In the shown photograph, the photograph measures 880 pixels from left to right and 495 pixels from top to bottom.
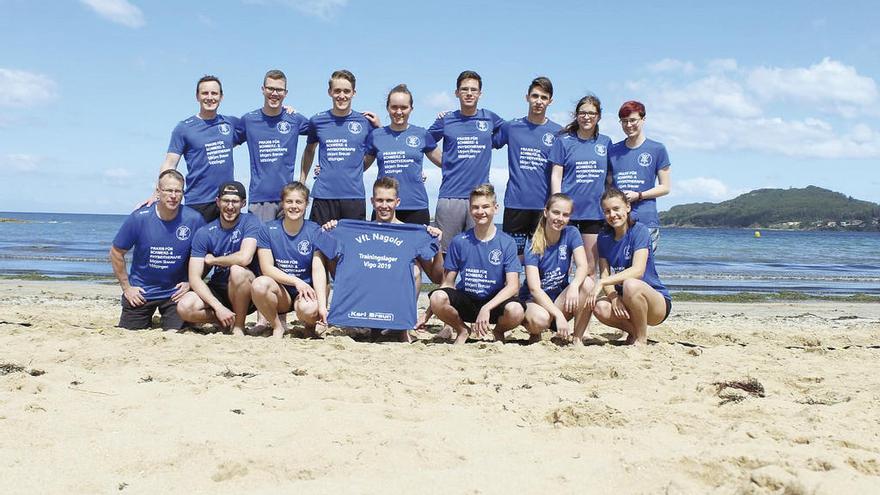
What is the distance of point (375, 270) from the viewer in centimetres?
589

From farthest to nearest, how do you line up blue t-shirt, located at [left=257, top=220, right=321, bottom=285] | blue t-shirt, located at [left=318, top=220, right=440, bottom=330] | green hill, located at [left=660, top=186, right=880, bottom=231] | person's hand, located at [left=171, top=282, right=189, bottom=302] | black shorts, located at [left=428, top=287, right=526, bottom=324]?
green hill, located at [left=660, top=186, right=880, bottom=231] → person's hand, located at [left=171, top=282, right=189, bottom=302] → blue t-shirt, located at [left=257, top=220, right=321, bottom=285] → blue t-shirt, located at [left=318, top=220, right=440, bottom=330] → black shorts, located at [left=428, top=287, right=526, bottom=324]

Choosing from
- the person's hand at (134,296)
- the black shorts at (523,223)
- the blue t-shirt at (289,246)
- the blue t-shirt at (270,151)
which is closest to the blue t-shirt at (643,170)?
the black shorts at (523,223)

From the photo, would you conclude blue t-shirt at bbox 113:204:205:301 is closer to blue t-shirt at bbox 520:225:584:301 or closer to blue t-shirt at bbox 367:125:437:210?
blue t-shirt at bbox 367:125:437:210

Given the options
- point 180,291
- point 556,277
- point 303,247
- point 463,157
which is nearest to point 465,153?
point 463,157

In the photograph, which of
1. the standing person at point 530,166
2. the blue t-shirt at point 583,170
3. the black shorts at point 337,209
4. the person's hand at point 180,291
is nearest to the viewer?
the person's hand at point 180,291

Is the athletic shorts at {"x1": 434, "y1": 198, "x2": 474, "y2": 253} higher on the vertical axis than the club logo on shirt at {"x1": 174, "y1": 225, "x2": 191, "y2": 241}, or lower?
higher

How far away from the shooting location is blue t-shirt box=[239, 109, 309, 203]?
654 cm

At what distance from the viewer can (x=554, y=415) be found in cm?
338

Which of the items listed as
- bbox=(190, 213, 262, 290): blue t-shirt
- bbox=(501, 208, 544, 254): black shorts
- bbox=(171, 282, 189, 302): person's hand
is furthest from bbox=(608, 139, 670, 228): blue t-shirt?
bbox=(171, 282, 189, 302): person's hand

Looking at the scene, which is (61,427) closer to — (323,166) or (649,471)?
(649,471)

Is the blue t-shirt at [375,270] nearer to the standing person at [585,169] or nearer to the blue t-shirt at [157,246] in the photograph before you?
the blue t-shirt at [157,246]

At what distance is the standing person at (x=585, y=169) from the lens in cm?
620

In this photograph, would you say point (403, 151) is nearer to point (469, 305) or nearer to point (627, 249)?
point (469, 305)

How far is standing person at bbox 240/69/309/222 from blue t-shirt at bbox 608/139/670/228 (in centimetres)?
301
